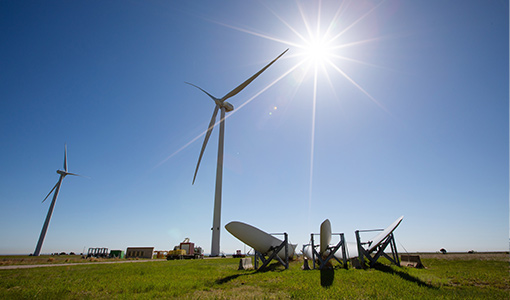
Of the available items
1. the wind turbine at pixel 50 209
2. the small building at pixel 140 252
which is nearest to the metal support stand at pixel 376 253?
the small building at pixel 140 252

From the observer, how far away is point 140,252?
185ft

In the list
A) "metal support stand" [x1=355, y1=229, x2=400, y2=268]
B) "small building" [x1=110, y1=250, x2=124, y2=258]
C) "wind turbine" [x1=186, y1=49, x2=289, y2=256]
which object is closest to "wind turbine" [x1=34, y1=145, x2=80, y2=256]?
"small building" [x1=110, y1=250, x2=124, y2=258]

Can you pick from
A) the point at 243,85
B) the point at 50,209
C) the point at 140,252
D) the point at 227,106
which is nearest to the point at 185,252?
the point at 140,252

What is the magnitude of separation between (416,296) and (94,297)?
12585 mm

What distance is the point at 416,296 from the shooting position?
27.2 ft

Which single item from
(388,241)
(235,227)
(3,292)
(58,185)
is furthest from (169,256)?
(58,185)

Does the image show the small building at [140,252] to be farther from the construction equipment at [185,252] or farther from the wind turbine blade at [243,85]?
the wind turbine blade at [243,85]

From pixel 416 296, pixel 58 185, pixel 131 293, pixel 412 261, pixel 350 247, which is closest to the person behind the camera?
pixel 416 296

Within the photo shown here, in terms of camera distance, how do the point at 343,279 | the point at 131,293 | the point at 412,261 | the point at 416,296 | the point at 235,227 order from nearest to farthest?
1. the point at 416,296
2. the point at 131,293
3. the point at 343,279
4. the point at 235,227
5. the point at 412,261

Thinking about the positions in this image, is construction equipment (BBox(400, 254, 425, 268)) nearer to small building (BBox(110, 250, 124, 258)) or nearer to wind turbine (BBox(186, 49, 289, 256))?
wind turbine (BBox(186, 49, 289, 256))

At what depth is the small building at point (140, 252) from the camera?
2160 inches

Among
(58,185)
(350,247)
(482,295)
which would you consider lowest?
(482,295)

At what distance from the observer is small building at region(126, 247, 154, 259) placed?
54.9 m

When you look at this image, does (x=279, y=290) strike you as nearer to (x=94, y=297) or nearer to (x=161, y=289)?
(x=161, y=289)
